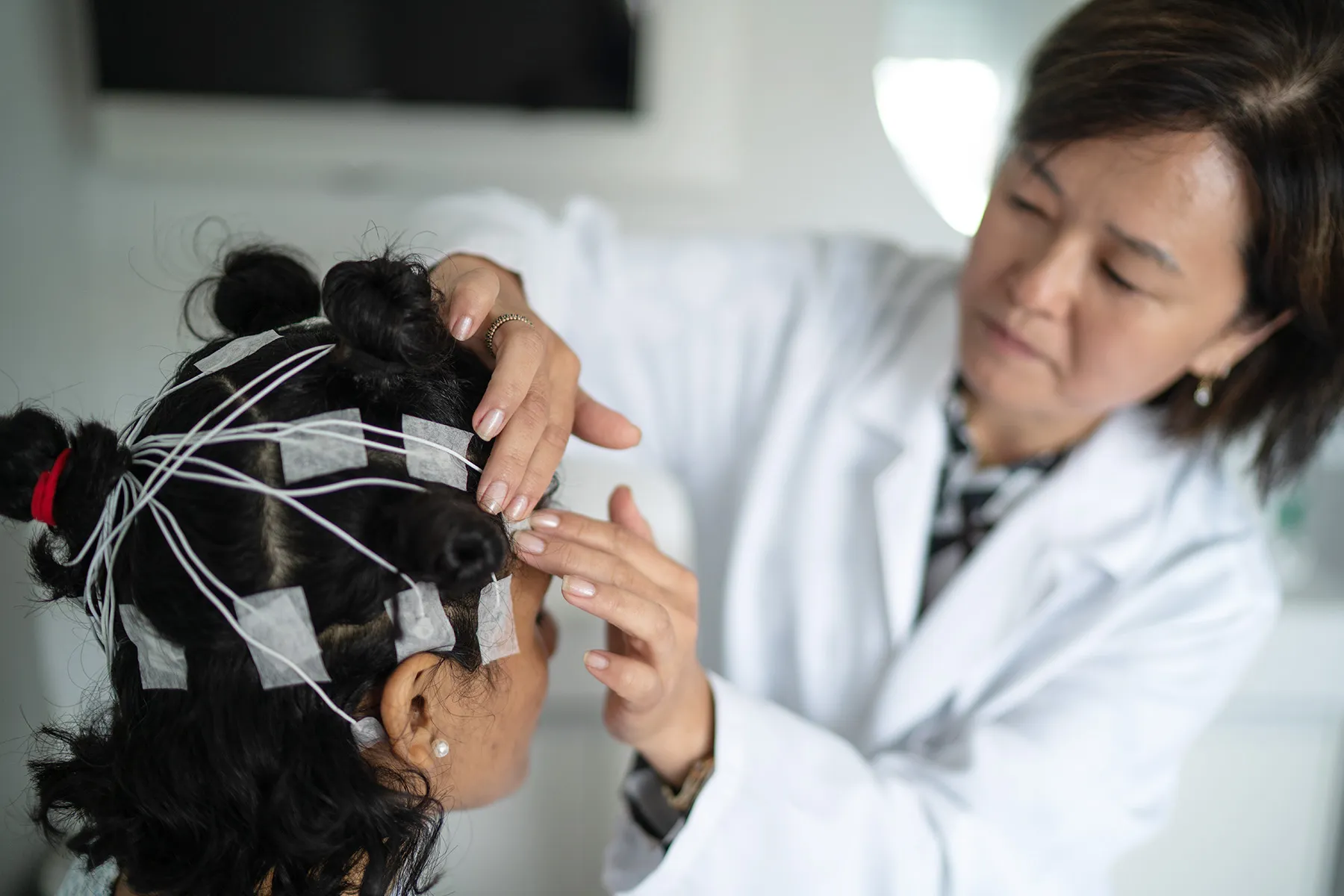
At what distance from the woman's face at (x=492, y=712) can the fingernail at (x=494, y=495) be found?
100 millimetres

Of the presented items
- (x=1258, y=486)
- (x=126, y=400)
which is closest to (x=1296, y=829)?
(x=1258, y=486)

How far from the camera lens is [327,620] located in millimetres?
501

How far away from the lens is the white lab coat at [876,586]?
77 cm

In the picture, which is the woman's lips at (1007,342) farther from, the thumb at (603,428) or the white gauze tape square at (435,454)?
the white gauze tape square at (435,454)

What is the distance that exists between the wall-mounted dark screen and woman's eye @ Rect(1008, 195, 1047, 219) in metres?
0.63

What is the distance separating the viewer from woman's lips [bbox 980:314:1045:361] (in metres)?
0.83

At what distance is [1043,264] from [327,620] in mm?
612

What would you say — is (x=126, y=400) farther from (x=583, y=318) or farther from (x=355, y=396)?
(x=355, y=396)

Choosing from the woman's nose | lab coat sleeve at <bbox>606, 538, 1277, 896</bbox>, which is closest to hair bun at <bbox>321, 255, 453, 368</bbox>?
lab coat sleeve at <bbox>606, 538, 1277, 896</bbox>

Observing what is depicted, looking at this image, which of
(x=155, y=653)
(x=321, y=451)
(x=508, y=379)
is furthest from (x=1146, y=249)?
(x=155, y=653)

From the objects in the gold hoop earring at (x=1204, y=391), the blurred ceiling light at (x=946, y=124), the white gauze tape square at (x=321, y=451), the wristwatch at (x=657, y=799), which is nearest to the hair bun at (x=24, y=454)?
the white gauze tape square at (x=321, y=451)

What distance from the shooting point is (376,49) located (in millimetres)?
1192

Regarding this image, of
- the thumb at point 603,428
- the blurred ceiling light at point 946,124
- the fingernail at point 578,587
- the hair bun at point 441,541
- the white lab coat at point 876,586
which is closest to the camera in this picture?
the hair bun at point 441,541

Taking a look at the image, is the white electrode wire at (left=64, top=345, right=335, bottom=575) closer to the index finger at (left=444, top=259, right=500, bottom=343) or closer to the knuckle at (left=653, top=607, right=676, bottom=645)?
the index finger at (left=444, top=259, right=500, bottom=343)
